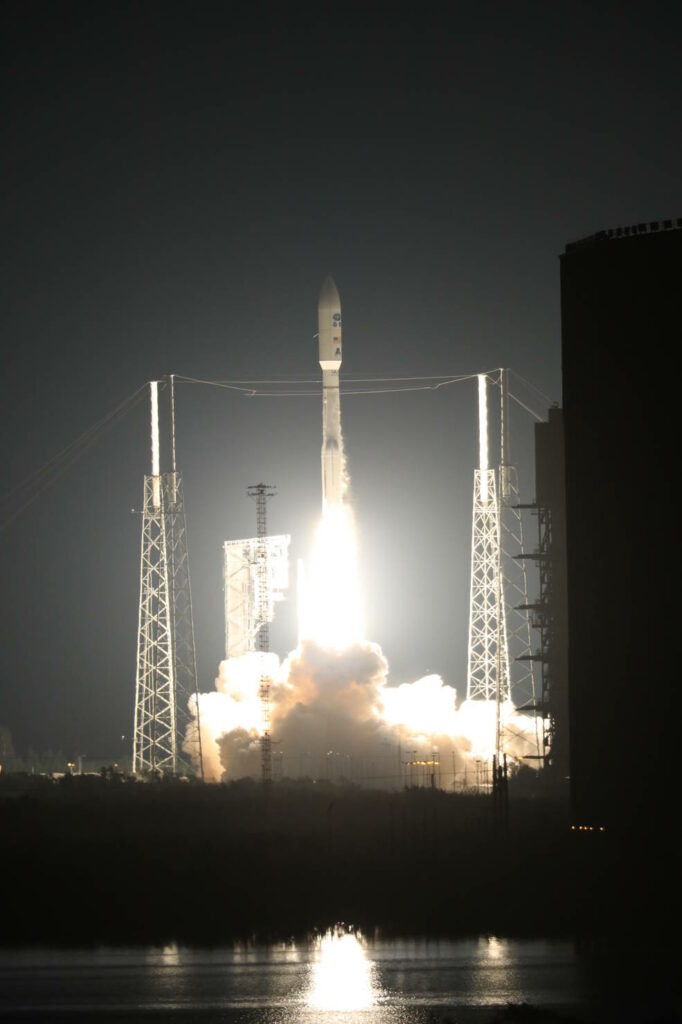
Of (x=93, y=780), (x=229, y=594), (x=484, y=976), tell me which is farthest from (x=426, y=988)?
(x=229, y=594)

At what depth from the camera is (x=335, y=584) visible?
107 metres

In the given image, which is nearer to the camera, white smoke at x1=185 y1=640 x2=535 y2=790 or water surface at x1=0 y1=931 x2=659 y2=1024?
water surface at x1=0 y1=931 x2=659 y2=1024

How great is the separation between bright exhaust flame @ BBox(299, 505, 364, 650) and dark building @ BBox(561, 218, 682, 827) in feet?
101

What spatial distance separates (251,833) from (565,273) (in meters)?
23.2

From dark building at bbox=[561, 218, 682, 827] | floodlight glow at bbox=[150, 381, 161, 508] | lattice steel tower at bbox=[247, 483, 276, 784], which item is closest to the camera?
dark building at bbox=[561, 218, 682, 827]

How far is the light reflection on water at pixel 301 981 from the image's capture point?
5497 centimetres

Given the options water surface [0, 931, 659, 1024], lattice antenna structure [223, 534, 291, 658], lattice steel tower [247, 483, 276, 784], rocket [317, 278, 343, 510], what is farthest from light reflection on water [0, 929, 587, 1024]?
lattice antenna structure [223, 534, 291, 658]

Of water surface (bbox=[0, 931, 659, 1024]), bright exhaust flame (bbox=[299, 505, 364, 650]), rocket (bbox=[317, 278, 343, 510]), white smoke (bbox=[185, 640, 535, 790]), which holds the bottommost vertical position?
water surface (bbox=[0, 931, 659, 1024])

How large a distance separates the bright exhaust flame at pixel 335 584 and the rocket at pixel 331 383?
2053 mm

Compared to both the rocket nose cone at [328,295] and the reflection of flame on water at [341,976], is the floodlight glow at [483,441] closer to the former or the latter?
the rocket nose cone at [328,295]

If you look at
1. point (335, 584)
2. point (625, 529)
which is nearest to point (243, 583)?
point (335, 584)

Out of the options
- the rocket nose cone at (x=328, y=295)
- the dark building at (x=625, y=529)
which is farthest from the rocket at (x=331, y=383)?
the dark building at (x=625, y=529)

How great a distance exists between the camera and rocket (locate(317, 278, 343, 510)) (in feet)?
337

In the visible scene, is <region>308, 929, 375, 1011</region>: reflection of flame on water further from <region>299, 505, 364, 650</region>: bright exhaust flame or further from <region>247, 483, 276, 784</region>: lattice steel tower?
<region>299, 505, 364, 650</region>: bright exhaust flame
